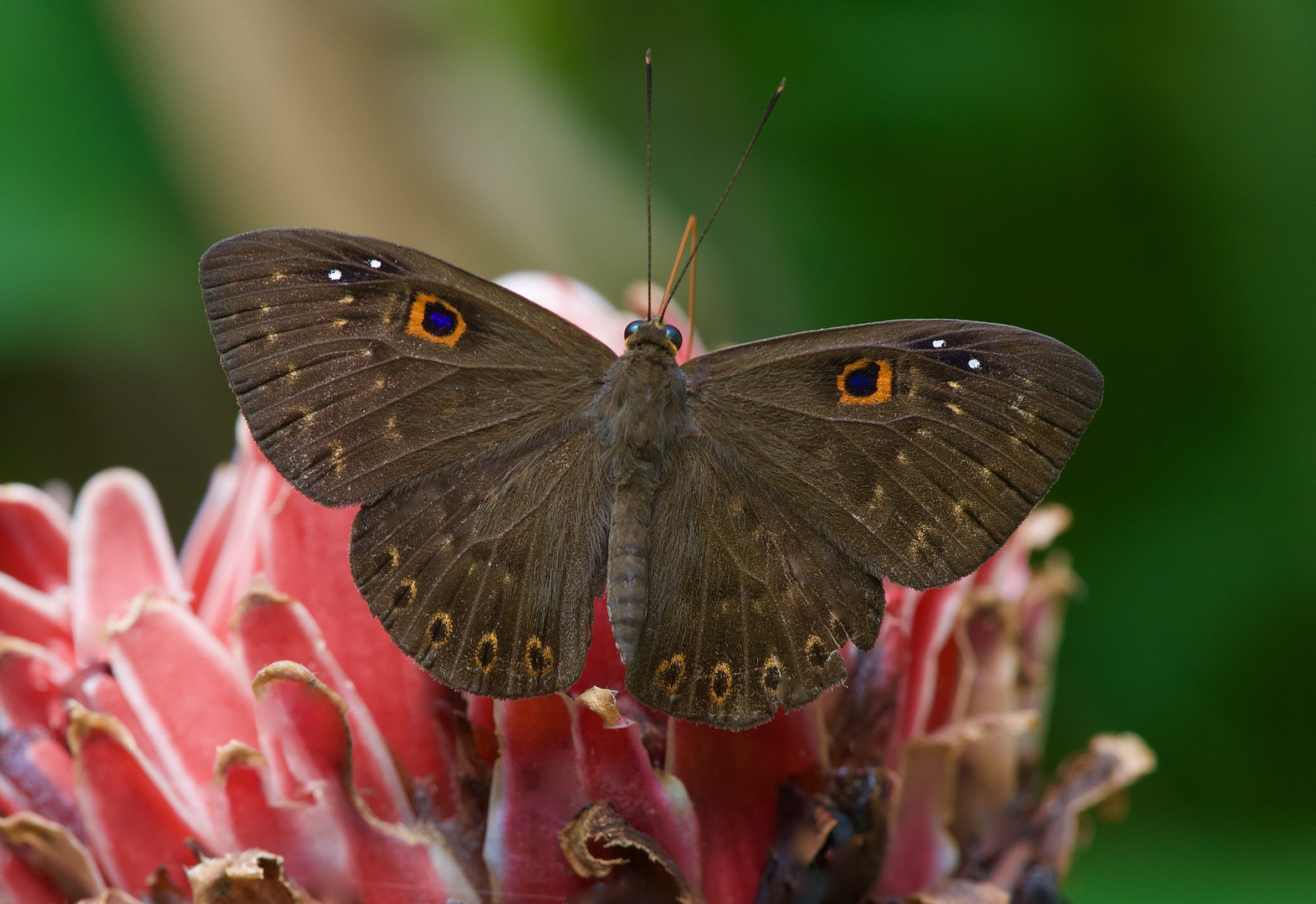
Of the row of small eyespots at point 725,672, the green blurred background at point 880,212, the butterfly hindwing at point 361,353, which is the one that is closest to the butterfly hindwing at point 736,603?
the row of small eyespots at point 725,672

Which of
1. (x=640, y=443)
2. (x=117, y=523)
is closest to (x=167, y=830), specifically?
(x=117, y=523)

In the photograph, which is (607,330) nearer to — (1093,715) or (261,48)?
(1093,715)

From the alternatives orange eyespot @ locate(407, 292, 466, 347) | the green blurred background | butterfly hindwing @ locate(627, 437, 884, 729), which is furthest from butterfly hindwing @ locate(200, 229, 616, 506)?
the green blurred background

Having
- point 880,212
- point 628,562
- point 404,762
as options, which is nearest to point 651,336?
point 628,562

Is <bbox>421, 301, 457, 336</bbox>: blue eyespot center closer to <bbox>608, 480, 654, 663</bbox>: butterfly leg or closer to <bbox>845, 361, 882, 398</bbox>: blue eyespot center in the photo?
<bbox>608, 480, 654, 663</bbox>: butterfly leg

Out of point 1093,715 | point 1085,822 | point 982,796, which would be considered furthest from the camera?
point 1093,715

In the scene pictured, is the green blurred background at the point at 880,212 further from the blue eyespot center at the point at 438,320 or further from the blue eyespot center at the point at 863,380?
the blue eyespot center at the point at 438,320
